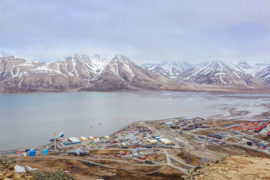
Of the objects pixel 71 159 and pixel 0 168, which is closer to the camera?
pixel 0 168

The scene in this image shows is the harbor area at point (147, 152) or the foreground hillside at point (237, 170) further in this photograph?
the harbor area at point (147, 152)

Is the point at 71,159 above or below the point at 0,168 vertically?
below

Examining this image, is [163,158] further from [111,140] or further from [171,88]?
[171,88]

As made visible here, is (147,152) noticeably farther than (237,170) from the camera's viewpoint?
Yes

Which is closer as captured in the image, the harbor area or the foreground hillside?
the foreground hillside

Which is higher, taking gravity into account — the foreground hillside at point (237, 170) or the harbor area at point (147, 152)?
the foreground hillside at point (237, 170)

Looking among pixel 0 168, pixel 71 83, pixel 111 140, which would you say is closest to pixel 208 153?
pixel 111 140

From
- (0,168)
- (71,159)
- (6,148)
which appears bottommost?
(6,148)

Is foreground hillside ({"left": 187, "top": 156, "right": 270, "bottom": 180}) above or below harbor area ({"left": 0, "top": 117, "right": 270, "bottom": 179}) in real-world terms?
above

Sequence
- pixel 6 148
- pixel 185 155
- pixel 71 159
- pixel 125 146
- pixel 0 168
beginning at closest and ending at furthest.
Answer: pixel 0 168 → pixel 71 159 → pixel 185 155 → pixel 125 146 → pixel 6 148

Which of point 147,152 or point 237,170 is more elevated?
point 237,170

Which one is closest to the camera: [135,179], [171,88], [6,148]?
[135,179]
